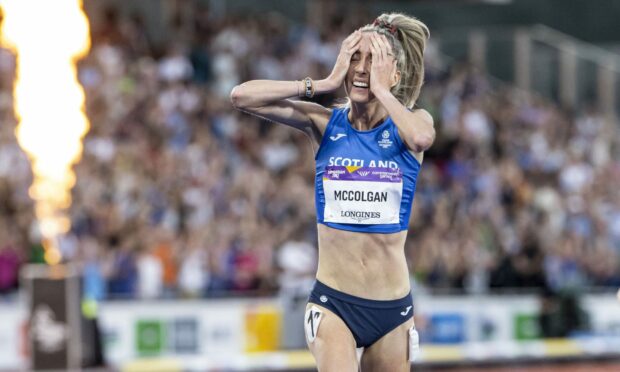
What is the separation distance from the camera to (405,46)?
725 centimetres

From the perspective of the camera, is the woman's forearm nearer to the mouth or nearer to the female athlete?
the female athlete

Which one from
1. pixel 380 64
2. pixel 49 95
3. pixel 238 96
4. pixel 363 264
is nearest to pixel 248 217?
pixel 49 95

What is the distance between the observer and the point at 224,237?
17.5 meters

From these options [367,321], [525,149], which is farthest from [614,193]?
[367,321]

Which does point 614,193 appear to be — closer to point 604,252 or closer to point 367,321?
point 604,252

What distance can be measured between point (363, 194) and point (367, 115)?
480mm

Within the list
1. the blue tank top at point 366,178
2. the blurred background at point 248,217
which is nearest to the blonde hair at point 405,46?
the blue tank top at point 366,178

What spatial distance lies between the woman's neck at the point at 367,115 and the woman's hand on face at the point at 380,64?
174 mm

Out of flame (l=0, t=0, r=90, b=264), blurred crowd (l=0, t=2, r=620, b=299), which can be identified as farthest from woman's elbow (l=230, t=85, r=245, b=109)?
flame (l=0, t=0, r=90, b=264)

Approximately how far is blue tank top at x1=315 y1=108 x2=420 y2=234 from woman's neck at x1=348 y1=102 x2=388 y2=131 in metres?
0.06

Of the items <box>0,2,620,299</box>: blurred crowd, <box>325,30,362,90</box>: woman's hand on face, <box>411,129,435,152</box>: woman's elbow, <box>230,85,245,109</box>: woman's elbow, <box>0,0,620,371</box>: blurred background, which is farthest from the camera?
<box>0,2,620,299</box>: blurred crowd

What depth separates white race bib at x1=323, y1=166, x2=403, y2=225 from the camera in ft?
23.2

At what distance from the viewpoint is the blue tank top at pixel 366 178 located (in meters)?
7.06

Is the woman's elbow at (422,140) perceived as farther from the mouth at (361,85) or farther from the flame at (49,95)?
the flame at (49,95)
